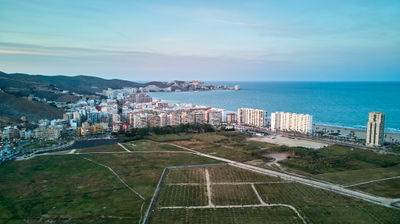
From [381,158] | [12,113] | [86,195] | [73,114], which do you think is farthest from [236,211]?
[12,113]

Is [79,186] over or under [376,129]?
under

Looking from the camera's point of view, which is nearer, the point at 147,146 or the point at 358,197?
the point at 358,197

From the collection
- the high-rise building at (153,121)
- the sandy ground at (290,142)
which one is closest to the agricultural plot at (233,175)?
the sandy ground at (290,142)

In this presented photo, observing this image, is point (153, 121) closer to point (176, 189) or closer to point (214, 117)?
point (214, 117)

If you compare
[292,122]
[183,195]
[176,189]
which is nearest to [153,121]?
[292,122]

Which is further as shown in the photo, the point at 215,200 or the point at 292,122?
the point at 292,122

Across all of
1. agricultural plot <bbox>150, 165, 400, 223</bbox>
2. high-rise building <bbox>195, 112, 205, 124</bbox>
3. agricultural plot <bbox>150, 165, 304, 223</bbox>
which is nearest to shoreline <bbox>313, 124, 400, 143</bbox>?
high-rise building <bbox>195, 112, 205, 124</bbox>

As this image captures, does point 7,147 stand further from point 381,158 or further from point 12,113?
point 381,158

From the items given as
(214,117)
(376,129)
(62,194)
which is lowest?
(62,194)
